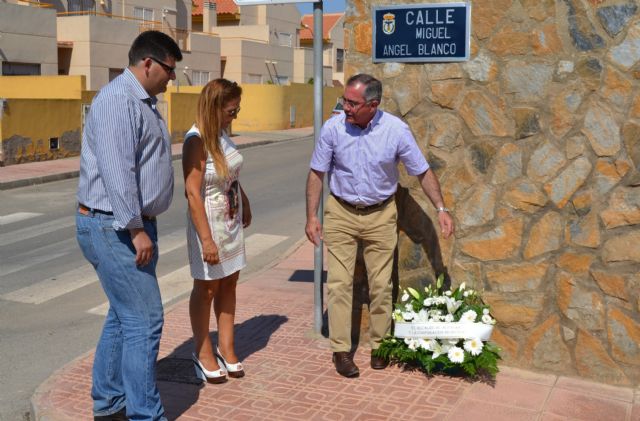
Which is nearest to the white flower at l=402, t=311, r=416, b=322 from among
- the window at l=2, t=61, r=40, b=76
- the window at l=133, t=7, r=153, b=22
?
the window at l=2, t=61, r=40, b=76

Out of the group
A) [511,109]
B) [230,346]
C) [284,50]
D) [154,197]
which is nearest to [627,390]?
[511,109]

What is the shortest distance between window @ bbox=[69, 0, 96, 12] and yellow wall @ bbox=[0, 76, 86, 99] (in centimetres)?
979

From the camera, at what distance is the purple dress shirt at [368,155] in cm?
511

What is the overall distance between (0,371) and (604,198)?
424 centimetres

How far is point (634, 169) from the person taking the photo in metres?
4.94

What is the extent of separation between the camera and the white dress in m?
4.93

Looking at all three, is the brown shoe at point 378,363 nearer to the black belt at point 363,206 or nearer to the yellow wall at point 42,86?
the black belt at point 363,206

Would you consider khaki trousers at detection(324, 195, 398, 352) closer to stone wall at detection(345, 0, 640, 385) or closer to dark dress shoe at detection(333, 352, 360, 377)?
dark dress shoe at detection(333, 352, 360, 377)

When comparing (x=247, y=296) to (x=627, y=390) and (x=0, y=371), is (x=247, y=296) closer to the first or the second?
(x=0, y=371)

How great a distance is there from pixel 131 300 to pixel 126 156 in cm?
75

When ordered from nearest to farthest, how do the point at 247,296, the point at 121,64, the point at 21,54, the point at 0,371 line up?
the point at 0,371 → the point at 247,296 → the point at 21,54 → the point at 121,64

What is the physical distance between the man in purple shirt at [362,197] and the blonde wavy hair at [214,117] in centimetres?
66

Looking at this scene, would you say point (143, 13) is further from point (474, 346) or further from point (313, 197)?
point (474, 346)

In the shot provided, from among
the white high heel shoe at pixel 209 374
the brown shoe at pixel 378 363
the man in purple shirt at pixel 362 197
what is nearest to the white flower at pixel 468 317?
the man in purple shirt at pixel 362 197
